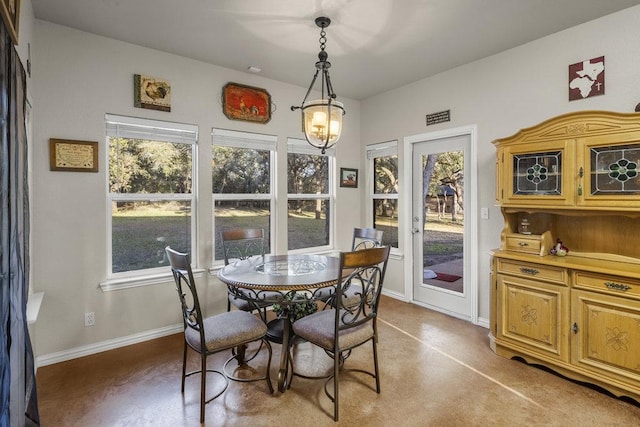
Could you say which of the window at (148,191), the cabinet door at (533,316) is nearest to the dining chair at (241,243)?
the window at (148,191)

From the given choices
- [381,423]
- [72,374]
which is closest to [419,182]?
[381,423]

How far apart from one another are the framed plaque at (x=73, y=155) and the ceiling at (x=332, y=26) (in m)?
0.95

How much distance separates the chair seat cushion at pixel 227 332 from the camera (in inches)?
81.9

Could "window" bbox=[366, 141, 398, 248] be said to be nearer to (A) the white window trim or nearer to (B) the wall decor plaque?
(A) the white window trim

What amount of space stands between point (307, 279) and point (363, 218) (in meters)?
2.69

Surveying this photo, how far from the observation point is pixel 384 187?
4613 millimetres

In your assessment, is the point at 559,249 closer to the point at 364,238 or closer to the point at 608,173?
the point at 608,173

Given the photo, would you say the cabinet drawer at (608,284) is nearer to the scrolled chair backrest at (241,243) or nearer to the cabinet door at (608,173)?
the cabinet door at (608,173)

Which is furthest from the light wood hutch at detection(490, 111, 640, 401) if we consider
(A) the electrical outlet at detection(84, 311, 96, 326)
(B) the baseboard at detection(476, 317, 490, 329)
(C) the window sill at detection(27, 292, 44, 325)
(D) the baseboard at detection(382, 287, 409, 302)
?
(A) the electrical outlet at detection(84, 311, 96, 326)

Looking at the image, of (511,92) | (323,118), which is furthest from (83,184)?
(511,92)

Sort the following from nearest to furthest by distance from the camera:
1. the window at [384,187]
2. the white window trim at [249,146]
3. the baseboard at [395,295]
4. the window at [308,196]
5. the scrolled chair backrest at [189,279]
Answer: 1. the scrolled chair backrest at [189,279]
2. the white window trim at [249,146]
3. the window at [308,196]
4. the baseboard at [395,295]
5. the window at [384,187]

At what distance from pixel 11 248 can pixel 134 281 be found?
182cm

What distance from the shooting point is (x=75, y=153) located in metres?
2.78

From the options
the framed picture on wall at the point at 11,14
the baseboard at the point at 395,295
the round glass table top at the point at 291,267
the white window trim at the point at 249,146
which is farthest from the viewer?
the baseboard at the point at 395,295
